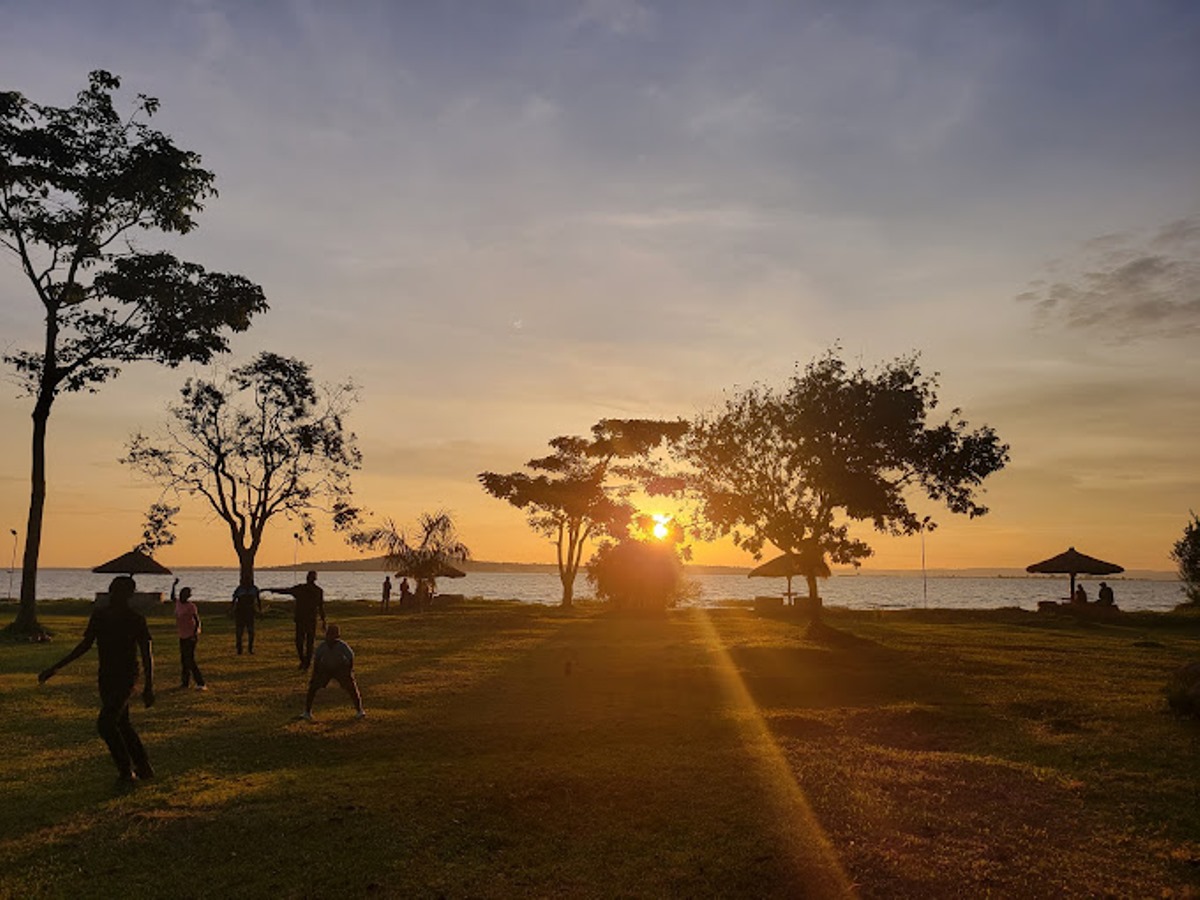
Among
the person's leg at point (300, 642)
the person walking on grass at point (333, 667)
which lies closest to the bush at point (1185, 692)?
the person walking on grass at point (333, 667)

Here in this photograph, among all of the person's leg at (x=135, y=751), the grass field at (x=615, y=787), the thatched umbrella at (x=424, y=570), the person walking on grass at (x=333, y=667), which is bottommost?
the grass field at (x=615, y=787)

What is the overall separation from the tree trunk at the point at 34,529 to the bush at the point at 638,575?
3145 cm

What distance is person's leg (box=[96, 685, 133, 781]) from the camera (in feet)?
37.5

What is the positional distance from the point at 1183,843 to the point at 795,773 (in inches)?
176

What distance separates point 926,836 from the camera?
958cm

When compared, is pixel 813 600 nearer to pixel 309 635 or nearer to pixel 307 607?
pixel 309 635

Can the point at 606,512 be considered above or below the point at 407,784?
above

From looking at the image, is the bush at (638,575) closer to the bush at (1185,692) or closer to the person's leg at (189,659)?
the person's leg at (189,659)

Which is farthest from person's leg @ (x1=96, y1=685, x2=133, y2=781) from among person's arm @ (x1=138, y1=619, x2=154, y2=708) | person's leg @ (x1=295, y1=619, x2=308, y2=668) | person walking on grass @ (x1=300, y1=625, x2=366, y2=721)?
person's leg @ (x1=295, y1=619, x2=308, y2=668)

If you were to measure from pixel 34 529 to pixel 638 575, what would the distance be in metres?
32.3

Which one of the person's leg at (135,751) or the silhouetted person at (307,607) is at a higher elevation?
the silhouetted person at (307,607)

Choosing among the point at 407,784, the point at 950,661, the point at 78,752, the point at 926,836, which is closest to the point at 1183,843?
the point at 926,836

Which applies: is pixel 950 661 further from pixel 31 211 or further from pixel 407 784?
pixel 31 211

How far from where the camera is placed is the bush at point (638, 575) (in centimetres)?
5459
